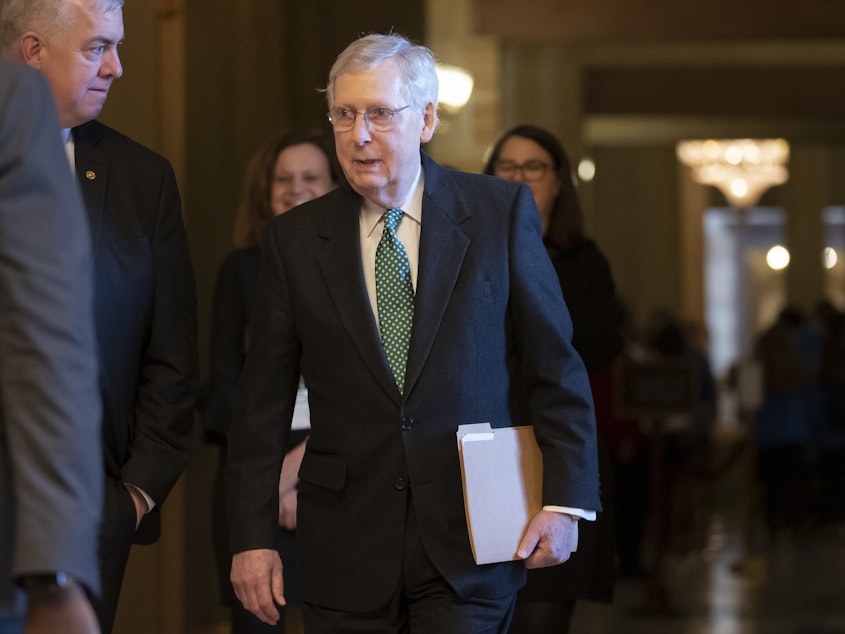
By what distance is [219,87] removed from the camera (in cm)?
618

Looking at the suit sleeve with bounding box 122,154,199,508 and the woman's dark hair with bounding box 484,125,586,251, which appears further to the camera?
the woman's dark hair with bounding box 484,125,586,251

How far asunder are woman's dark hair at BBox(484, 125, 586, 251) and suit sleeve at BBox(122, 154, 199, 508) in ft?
4.26

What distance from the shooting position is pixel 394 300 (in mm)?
2793

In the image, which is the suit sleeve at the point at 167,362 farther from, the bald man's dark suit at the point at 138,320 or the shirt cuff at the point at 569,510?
the shirt cuff at the point at 569,510

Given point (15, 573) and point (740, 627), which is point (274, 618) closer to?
point (15, 573)

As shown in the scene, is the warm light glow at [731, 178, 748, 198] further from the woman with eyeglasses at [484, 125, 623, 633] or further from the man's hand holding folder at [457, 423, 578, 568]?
the man's hand holding folder at [457, 423, 578, 568]

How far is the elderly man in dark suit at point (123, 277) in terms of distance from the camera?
2693mm

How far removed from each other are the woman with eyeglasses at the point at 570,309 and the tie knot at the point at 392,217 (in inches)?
30.6

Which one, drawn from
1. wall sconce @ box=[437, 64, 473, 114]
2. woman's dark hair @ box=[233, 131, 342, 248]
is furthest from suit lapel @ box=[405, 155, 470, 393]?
wall sconce @ box=[437, 64, 473, 114]

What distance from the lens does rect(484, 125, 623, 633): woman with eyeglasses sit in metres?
3.63

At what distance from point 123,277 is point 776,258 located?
22.4 meters

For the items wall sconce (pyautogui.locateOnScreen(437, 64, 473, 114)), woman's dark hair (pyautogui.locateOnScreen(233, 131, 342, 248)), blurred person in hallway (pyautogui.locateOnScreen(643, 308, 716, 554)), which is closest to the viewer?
woman's dark hair (pyautogui.locateOnScreen(233, 131, 342, 248))

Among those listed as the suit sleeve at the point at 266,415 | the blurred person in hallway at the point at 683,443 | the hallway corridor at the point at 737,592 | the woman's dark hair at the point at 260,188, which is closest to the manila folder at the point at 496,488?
the suit sleeve at the point at 266,415

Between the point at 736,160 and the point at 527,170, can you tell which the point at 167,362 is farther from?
the point at 736,160
